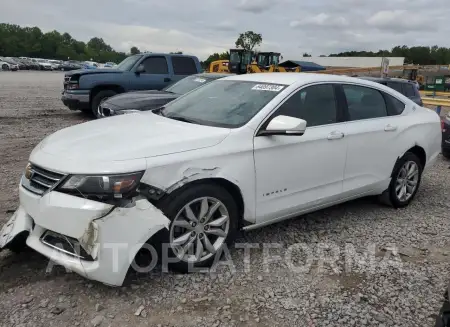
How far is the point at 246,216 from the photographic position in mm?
3500

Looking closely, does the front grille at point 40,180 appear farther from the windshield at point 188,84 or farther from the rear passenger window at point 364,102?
the windshield at point 188,84

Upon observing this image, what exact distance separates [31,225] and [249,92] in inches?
86.4

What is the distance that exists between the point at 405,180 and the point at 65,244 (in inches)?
152

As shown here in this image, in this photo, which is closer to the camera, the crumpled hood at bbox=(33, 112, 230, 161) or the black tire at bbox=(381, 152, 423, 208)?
the crumpled hood at bbox=(33, 112, 230, 161)

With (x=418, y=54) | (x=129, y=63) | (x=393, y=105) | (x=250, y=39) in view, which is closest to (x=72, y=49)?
(x=250, y=39)

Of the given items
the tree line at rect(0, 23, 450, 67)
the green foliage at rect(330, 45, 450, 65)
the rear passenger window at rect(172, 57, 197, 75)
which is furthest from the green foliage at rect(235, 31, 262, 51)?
the rear passenger window at rect(172, 57, 197, 75)

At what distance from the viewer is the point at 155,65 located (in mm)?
11664

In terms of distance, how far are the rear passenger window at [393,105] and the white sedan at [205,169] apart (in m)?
0.02

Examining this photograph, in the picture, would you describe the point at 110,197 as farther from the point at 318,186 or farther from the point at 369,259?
the point at 369,259

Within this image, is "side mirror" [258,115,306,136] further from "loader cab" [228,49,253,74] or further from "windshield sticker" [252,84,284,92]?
"loader cab" [228,49,253,74]

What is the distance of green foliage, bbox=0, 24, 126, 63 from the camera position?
9738cm

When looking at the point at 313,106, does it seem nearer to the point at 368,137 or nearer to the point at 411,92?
the point at 368,137

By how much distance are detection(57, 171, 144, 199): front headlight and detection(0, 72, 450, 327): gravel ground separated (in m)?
0.76

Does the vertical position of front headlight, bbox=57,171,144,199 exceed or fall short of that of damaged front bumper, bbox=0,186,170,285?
it exceeds it
